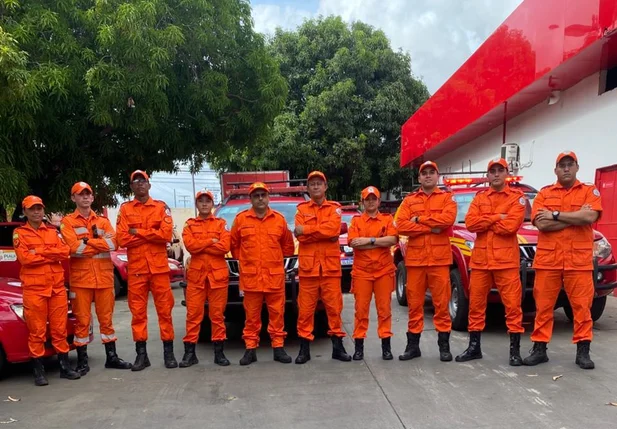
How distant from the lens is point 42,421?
3.88 meters

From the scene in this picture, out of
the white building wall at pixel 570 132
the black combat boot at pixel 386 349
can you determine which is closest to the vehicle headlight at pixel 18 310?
the black combat boot at pixel 386 349

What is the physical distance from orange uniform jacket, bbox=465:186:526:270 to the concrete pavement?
1.03m

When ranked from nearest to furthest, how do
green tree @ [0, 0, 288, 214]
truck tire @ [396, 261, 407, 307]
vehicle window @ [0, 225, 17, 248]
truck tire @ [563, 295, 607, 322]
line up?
truck tire @ [563, 295, 607, 322], vehicle window @ [0, 225, 17, 248], green tree @ [0, 0, 288, 214], truck tire @ [396, 261, 407, 307]

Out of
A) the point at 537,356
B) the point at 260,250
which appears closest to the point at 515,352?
the point at 537,356

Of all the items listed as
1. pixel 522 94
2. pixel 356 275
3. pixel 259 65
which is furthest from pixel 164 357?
pixel 522 94

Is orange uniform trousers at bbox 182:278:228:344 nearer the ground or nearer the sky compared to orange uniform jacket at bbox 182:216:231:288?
nearer the ground

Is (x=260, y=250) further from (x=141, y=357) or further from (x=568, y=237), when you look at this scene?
(x=568, y=237)

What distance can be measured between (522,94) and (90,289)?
976 centimetres

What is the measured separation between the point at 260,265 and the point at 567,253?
300 cm

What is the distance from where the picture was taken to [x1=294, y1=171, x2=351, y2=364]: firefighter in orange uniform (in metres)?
5.09

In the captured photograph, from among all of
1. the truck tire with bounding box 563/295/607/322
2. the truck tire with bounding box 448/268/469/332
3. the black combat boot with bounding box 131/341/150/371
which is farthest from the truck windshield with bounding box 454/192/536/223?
the black combat boot with bounding box 131/341/150/371

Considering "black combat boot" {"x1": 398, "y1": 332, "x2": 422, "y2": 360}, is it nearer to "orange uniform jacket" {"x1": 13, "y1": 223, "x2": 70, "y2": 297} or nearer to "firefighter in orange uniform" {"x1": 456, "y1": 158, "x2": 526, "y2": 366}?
"firefighter in orange uniform" {"x1": 456, "y1": 158, "x2": 526, "y2": 366}

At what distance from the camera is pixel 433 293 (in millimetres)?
5215

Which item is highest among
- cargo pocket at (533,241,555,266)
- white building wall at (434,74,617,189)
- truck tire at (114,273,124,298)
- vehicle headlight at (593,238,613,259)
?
white building wall at (434,74,617,189)
